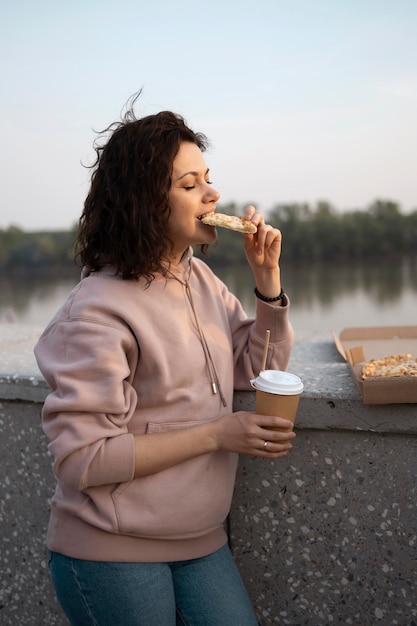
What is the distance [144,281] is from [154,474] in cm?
38

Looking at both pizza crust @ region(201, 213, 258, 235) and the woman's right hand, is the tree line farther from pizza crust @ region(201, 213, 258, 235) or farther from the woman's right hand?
the woman's right hand

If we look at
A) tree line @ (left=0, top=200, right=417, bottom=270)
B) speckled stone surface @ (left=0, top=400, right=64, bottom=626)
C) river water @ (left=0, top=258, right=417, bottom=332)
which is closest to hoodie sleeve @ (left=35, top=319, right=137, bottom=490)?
speckled stone surface @ (left=0, top=400, right=64, bottom=626)

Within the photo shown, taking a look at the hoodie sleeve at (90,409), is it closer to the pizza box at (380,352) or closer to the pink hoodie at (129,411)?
the pink hoodie at (129,411)

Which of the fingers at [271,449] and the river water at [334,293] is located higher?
the fingers at [271,449]

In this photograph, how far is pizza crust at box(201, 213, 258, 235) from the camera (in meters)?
1.15

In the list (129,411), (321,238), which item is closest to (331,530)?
(129,411)

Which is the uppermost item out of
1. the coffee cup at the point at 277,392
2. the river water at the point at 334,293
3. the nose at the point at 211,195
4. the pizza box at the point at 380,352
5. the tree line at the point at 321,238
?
Answer: the nose at the point at 211,195

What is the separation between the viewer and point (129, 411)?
1.10 meters

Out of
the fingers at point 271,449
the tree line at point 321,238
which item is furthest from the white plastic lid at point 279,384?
the tree line at point 321,238

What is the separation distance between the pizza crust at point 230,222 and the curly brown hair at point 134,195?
0.28ft

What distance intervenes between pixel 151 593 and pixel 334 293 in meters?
3.18

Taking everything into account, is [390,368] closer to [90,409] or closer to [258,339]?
[258,339]

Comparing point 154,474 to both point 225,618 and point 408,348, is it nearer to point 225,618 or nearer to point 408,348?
point 225,618

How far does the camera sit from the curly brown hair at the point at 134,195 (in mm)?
1119
